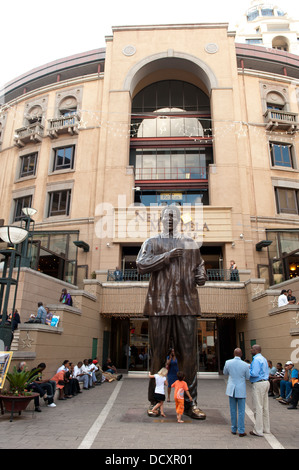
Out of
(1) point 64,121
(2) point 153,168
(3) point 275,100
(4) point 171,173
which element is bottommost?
(4) point 171,173

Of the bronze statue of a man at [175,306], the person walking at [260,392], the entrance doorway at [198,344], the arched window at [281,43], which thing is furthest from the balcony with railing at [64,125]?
the arched window at [281,43]

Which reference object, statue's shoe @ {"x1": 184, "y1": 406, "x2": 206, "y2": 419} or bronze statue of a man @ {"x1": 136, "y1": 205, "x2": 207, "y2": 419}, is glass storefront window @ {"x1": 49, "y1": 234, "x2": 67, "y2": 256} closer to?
bronze statue of a man @ {"x1": 136, "y1": 205, "x2": 207, "y2": 419}

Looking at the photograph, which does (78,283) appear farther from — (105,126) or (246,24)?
(246,24)

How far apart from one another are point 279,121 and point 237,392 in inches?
966

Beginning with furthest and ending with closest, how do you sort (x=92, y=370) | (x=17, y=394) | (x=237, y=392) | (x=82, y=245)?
(x=82, y=245) → (x=92, y=370) → (x=17, y=394) → (x=237, y=392)

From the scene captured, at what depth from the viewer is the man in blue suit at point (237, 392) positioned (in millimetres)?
6012

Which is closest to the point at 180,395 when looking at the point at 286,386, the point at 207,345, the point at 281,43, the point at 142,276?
the point at 286,386

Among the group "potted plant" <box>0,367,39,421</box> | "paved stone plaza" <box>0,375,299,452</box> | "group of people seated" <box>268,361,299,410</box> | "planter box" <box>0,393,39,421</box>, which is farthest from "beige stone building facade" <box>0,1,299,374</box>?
"planter box" <box>0,393,39,421</box>

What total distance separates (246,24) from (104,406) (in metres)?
79.3

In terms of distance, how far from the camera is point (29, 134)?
27969 mm

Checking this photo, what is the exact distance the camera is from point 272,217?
2406 centimetres

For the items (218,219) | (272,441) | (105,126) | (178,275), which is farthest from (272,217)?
(272,441)

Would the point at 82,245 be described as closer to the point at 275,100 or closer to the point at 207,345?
the point at 207,345

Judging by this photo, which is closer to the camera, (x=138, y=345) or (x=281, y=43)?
(x=138, y=345)
